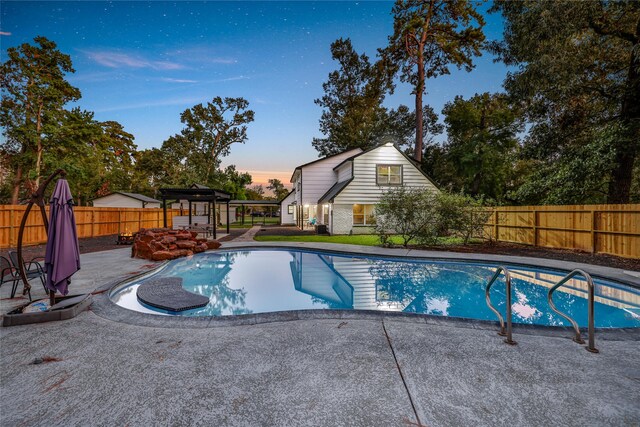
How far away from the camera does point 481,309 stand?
622cm

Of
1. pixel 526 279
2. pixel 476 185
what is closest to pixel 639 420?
pixel 526 279

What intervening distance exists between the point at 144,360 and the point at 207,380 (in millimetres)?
Result: 945

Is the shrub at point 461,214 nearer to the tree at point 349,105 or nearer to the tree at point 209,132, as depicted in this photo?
the tree at point 349,105

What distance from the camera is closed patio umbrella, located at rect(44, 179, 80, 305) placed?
159 inches

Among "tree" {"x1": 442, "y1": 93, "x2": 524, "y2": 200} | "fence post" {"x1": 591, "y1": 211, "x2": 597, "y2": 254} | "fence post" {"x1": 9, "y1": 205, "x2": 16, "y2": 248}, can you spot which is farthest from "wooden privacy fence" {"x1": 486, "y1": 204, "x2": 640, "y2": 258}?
"fence post" {"x1": 9, "y1": 205, "x2": 16, "y2": 248}

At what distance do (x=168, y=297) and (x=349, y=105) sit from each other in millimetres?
35189

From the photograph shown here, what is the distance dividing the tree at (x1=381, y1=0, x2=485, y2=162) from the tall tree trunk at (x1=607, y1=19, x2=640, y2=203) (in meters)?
10.6

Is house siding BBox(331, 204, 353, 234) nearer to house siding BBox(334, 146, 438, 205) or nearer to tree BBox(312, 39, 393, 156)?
house siding BBox(334, 146, 438, 205)

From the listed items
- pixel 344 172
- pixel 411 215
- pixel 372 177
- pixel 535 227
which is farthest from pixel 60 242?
pixel 344 172

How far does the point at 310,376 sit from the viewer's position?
2.82m


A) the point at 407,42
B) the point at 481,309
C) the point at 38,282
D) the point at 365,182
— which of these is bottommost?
the point at 481,309

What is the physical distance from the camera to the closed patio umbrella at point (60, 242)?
4.04 meters

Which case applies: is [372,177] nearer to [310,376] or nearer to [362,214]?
[362,214]

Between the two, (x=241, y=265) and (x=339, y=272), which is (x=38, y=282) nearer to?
(x=241, y=265)
